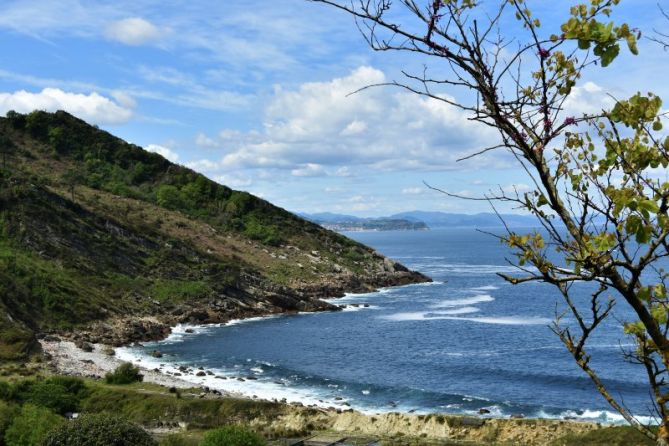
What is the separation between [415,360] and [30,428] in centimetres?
4612

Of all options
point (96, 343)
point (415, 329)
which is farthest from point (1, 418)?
point (415, 329)

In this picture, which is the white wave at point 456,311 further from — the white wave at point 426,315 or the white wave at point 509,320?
the white wave at point 509,320

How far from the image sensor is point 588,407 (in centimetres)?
5516

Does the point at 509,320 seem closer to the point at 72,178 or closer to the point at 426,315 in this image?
the point at 426,315

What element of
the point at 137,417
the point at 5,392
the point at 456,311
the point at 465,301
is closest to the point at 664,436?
the point at 137,417

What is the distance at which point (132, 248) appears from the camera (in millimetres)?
116375

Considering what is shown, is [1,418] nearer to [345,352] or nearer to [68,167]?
[345,352]

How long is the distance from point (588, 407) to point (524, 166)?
56.1 m

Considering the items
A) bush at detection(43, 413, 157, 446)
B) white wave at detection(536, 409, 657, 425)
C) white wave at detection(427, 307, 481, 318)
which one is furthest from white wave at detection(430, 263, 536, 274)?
bush at detection(43, 413, 157, 446)

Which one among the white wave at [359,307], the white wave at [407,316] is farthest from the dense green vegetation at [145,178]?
the white wave at [407,316]

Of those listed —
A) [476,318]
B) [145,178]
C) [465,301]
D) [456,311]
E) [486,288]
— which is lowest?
[476,318]

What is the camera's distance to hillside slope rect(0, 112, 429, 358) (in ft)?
291

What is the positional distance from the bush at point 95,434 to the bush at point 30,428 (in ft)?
10.7

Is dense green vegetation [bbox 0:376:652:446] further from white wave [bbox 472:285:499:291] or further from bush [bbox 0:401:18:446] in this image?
white wave [bbox 472:285:499:291]
